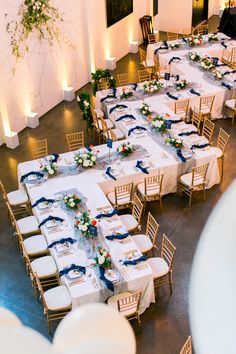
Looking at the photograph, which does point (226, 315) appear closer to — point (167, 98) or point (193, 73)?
point (167, 98)

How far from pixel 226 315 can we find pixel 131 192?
8.23 m

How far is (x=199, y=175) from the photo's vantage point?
9.43 meters

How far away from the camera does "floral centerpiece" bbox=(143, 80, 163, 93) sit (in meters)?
11.8

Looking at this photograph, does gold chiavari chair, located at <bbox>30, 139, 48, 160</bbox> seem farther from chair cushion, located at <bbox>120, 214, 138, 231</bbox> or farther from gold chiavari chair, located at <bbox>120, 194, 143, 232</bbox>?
chair cushion, located at <bbox>120, 214, 138, 231</bbox>

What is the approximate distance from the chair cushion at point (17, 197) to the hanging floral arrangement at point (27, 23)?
3.86 metres

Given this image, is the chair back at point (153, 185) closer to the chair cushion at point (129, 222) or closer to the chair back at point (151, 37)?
the chair cushion at point (129, 222)

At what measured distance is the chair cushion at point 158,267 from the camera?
7.32m

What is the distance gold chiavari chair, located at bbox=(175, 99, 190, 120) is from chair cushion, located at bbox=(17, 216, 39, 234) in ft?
16.4

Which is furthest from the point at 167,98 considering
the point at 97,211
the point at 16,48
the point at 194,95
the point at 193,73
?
the point at 97,211

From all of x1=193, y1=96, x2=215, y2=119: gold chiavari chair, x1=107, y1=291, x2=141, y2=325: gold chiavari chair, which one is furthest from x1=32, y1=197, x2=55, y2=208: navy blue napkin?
x1=193, y1=96, x2=215, y2=119: gold chiavari chair

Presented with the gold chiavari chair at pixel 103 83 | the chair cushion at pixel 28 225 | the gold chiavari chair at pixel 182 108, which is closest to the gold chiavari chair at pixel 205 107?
the gold chiavari chair at pixel 182 108

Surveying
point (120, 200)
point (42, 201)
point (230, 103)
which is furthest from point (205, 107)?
point (42, 201)

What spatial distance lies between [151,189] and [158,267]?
207 centimetres

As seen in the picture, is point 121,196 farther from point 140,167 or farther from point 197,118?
point 197,118
